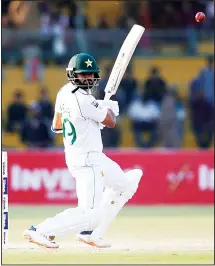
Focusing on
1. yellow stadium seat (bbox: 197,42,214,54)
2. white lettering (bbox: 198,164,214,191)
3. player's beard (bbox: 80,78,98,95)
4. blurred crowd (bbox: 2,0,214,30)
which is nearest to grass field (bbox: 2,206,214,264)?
white lettering (bbox: 198,164,214,191)

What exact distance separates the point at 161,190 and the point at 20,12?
4.32 meters

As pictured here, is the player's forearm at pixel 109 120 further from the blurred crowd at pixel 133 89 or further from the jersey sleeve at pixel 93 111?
the blurred crowd at pixel 133 89

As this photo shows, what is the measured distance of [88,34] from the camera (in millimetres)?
14555

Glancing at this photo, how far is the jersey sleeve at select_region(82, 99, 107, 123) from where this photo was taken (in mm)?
6988

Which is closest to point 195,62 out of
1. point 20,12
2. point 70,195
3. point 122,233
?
point 20,12

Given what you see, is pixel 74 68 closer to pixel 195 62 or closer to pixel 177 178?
pixel 177 178

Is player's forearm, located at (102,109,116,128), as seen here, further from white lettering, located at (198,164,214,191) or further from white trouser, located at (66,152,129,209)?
white lettering, located at (198,164,214,191)

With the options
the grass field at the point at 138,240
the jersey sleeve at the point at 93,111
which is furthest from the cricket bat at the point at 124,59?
the grass field at the point at 138,240

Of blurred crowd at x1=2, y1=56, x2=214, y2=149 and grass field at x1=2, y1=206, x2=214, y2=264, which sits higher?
blurred crowd at x1=2, y1=56, x2=214, y2=149

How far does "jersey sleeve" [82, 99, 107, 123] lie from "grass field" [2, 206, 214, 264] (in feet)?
3.46

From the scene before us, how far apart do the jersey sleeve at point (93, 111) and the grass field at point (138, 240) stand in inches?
41.5

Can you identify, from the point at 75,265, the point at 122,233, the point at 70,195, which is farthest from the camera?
the point at 70,195

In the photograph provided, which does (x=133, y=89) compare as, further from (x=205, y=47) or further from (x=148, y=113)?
(x=205, y=47)

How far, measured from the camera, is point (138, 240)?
838cm
